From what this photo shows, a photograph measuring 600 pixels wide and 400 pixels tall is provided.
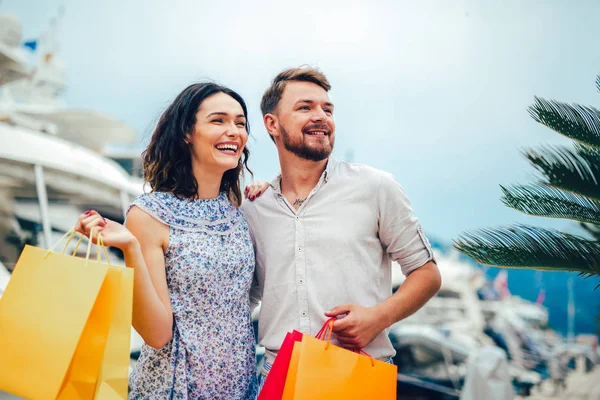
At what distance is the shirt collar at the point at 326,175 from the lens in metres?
2.21

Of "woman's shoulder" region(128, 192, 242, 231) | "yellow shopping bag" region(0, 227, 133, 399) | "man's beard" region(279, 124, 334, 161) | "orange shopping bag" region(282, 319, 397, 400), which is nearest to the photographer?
"yellow shopping bag" region(0, 227, 133, 399)

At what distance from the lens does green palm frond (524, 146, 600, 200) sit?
225cm

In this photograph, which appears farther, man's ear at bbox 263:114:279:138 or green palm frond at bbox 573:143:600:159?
man's ear at bbox 263:114:279:138

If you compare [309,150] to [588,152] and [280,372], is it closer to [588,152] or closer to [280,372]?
[280,372]

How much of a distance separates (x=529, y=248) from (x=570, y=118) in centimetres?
63

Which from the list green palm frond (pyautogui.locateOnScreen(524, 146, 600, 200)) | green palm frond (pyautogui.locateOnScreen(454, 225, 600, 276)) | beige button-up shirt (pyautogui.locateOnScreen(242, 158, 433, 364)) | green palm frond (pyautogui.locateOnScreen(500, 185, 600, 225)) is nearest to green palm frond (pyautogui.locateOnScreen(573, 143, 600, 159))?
green palm frond (pyautogui.locateOnScreen(524, 146, 600, 200))

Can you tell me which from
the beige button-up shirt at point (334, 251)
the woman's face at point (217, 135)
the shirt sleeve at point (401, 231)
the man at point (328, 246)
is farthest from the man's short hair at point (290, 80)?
the shirt sleeve at point (401, 231)

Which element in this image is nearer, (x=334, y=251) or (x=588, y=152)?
(x=334, y=251)

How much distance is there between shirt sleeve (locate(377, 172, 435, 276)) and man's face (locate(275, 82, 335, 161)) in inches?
12.9

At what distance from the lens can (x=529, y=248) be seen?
232cm

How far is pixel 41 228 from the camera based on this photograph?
588 cm

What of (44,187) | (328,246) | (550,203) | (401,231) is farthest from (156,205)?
(44,187)

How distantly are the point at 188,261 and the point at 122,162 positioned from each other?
15.4 meters

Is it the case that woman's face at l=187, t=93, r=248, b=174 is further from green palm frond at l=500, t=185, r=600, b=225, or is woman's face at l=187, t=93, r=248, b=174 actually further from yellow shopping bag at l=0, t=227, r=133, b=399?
green palm frond at l=500, t=185, r=600, b=225
